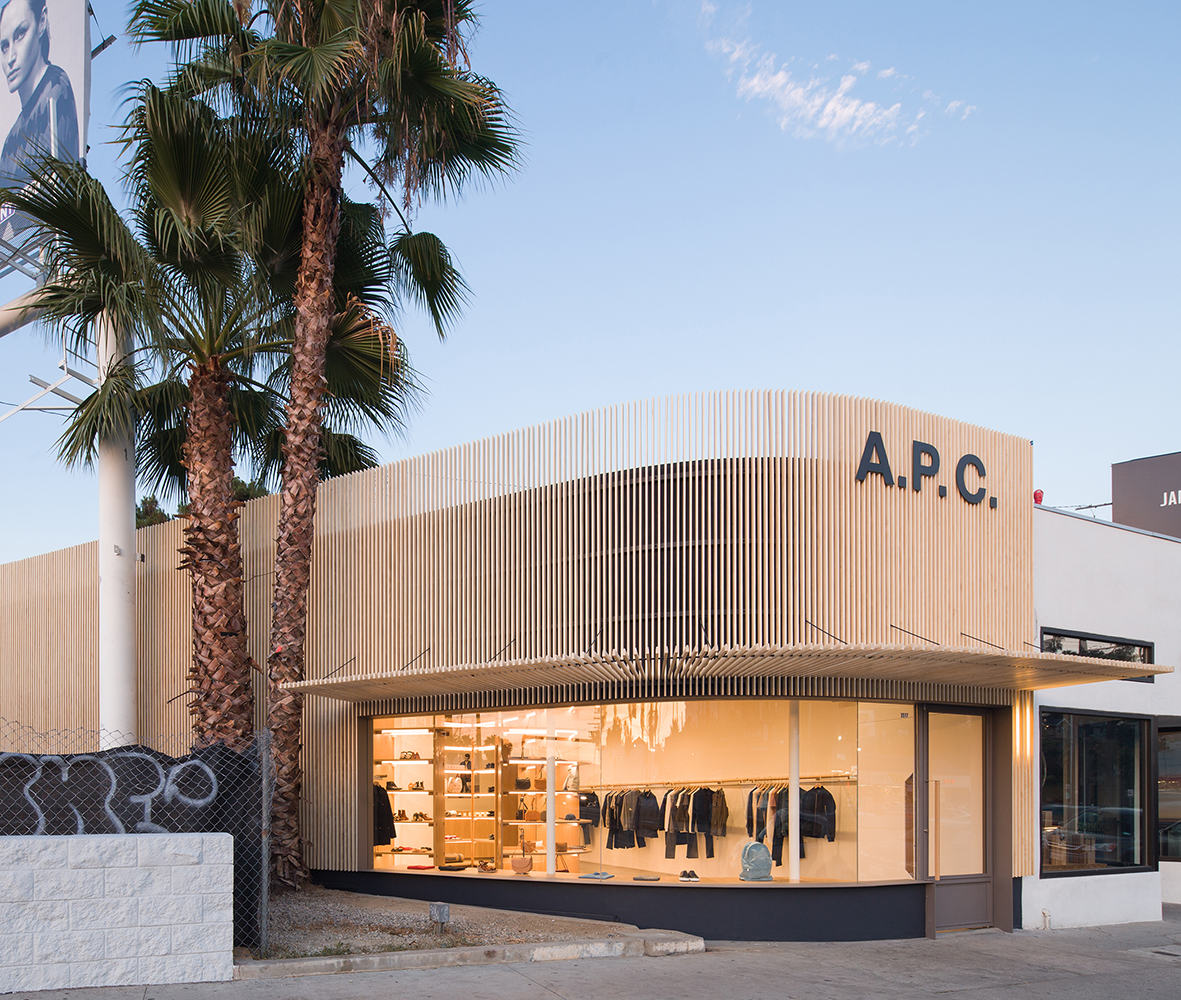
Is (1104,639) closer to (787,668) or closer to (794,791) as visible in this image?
(794,791)

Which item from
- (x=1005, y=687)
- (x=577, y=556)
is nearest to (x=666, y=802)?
(x=577, y=556)

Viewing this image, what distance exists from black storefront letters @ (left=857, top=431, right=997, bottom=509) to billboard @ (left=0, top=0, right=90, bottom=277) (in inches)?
544

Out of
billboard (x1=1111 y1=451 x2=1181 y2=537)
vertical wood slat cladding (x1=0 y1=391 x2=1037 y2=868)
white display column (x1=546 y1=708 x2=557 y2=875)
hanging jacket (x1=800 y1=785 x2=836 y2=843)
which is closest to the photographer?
vertical wood slat cladding (x1=0 y1=391 x2=1037 y2=868)

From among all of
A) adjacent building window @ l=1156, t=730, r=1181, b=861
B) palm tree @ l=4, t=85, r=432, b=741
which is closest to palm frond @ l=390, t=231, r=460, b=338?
palm tree @ l=4, t=85, r=432, b=741

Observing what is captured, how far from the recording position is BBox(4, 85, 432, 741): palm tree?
43.0ft

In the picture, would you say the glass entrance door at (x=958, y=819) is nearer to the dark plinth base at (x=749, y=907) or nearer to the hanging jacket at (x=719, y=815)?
the dark plinth base at (x=749, y=907)

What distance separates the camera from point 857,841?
1275 centimetres

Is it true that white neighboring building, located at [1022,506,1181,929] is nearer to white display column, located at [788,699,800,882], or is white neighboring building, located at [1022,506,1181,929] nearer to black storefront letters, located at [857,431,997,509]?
black storefront letters, located at [857,431,997,509]

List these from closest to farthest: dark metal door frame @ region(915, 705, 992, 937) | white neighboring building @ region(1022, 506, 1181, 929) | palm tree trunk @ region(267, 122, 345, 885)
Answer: dark metal door frame @ region(915, 705, 992, 937) < palm tree trunk @ region(267, 122, 345, 885) < white neighboring building @ region(1022, 506, 1181, 929)

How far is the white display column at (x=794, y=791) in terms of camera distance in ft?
41.3

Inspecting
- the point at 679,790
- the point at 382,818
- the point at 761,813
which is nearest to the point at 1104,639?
the point at 761,813

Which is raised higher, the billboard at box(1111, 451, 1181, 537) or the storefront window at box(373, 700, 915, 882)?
the billboard at box(1111, 451, 1181, 537)

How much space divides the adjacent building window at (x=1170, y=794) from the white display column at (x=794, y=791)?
26.5ft

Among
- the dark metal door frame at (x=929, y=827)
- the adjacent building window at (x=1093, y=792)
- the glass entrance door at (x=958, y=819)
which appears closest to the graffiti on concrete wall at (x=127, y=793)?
the dark metal door frame at (x=929, y=827)
